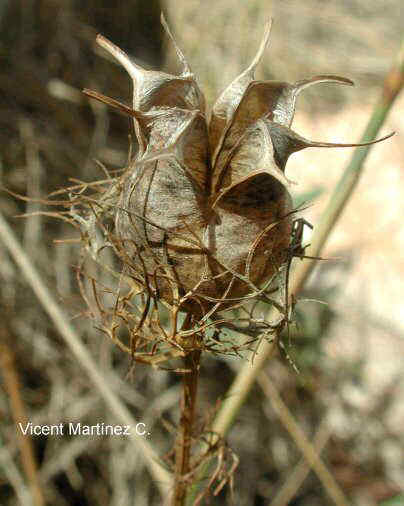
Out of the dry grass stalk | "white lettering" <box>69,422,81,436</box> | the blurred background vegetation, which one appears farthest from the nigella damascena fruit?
"white lettering" <box>69,422,81,436</box>

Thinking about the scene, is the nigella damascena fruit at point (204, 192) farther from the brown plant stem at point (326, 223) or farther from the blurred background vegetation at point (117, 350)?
the blurred background vegetation at point (117, 350)

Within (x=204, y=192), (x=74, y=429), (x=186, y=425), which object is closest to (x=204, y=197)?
(x=204, y=192)

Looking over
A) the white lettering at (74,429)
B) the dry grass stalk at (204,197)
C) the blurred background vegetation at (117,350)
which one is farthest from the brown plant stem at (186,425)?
the white lettering at (74,429)

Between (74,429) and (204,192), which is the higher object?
(204,192)

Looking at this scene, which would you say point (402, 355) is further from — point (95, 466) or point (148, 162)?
point (148, 162)

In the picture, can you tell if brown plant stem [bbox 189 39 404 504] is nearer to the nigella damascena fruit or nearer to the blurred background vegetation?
the nigella damascena fruit

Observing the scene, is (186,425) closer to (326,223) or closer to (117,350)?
(326,223)

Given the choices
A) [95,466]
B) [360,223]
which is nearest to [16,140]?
[95,466]
